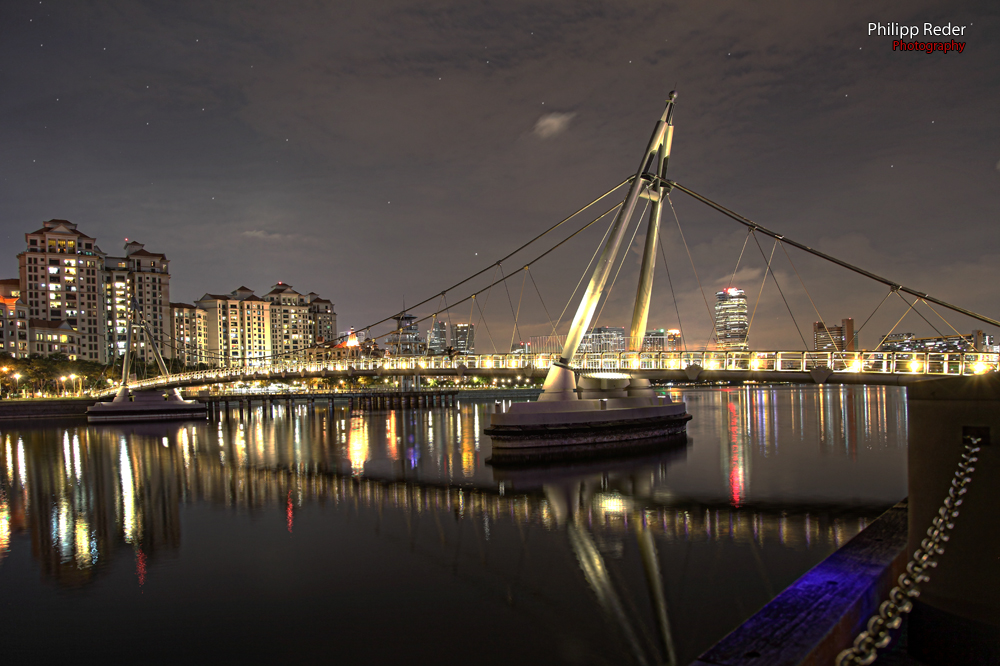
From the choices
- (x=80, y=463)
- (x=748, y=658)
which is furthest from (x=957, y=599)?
(x=80, y=463)

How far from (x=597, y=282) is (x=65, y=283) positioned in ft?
431

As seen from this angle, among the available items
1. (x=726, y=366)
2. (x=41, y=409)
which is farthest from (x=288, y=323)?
(x=726, y=366)

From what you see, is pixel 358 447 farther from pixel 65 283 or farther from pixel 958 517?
pixel 65 283

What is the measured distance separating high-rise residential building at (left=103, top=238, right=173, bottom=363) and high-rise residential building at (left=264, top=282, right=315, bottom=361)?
34771 millimetres

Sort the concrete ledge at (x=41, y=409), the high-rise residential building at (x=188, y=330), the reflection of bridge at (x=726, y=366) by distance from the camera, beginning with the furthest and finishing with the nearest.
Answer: the high-rise residential building at (x=188, y=330) → the concrete ledge at (x=41, y=409) → the reflection of bridge at (x=726, y=366)

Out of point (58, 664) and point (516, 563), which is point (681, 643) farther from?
point (58, 664)

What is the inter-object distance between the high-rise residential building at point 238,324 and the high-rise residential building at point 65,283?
4638cm

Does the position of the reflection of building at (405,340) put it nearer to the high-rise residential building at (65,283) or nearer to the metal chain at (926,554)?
the metal chain at (926,554)

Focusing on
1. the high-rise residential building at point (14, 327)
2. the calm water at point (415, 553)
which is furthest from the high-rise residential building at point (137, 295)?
the calm water at point (415, 553)

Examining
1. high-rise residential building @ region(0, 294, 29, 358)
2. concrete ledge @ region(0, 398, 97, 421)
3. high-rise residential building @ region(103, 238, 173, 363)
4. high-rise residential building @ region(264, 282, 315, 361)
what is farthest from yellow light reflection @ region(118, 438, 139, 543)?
high-rise residential building @ region(264, 282, 315, 361)

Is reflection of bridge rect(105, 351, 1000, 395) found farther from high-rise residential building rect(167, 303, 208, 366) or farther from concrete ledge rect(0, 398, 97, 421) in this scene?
high-rise residential building rect(167, 303, 208, 366)

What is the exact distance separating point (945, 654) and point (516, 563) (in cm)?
793

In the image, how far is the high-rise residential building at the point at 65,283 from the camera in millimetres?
118438

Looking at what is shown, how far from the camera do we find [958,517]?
5906 mm
